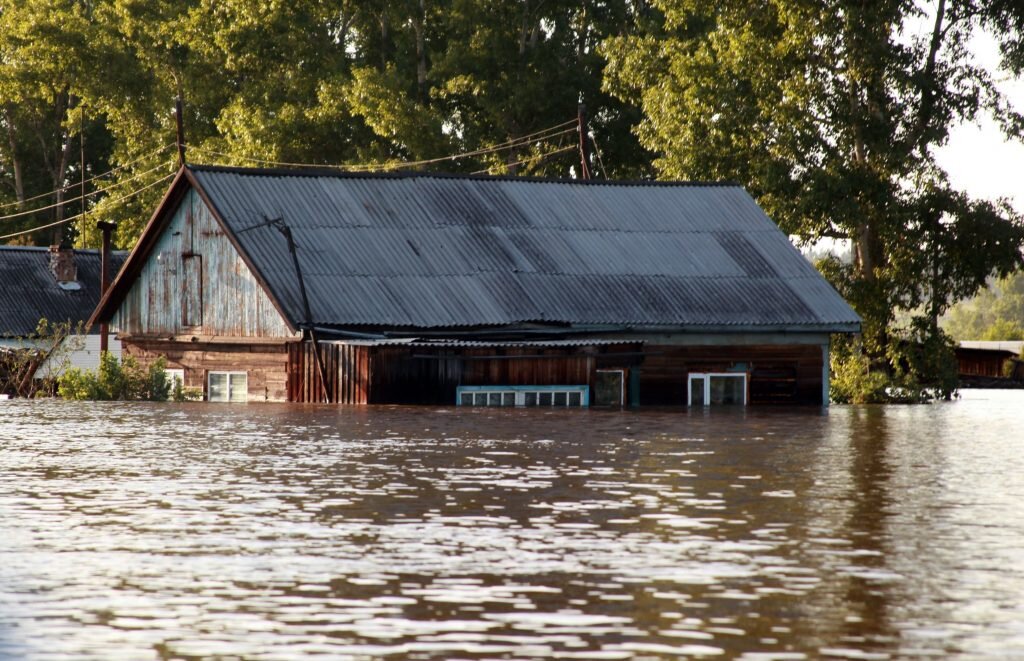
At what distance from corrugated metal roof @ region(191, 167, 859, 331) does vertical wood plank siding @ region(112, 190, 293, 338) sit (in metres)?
0.96

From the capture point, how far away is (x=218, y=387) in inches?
→ 1725

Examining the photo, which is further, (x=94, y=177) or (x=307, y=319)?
(x=94, y=177)

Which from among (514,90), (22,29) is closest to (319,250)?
(514,90)

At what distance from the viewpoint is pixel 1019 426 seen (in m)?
37.5

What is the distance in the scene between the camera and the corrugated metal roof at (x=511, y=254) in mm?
41344

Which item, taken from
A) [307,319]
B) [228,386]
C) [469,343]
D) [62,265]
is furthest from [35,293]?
[469,343]

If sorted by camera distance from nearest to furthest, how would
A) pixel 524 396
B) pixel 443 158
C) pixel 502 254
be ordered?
pixel 524 396
pixel 502 254
pixel 443 158

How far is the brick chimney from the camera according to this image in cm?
6431

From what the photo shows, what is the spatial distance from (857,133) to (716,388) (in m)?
12.5

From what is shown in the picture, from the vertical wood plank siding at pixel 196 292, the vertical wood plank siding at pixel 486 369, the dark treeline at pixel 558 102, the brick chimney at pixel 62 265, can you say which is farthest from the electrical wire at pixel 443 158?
the vertical wood plank siding at pixel 486 369

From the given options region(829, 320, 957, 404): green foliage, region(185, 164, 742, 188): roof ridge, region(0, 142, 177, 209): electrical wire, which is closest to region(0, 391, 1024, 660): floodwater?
region(185, 164, 742, 188): roof ridge

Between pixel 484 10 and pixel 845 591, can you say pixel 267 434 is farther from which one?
pixel 484 10

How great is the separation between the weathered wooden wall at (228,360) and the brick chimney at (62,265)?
1849 cm

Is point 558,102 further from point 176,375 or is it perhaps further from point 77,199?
point 176,375
